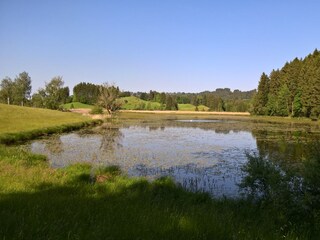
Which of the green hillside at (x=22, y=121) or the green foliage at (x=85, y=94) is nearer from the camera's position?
the green hillside at (x=22, y=121)

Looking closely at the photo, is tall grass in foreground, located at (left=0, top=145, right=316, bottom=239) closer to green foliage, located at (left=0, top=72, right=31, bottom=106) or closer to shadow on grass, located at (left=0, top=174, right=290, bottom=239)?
shadow on grass, located at (left=0, top=174, right=290, bottom=239)

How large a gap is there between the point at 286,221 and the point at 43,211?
6.67m

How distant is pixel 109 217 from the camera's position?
7535mm

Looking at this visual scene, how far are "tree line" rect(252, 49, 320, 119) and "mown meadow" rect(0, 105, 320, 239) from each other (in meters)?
75.5

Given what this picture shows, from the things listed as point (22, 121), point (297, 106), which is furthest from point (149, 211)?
point (297, 106)

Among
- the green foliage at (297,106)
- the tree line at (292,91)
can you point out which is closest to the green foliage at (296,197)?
the tree line at (292,91)

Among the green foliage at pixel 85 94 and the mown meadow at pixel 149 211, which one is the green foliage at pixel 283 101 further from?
the green foliage at pixel 85 94

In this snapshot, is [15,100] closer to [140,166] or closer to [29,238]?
[140,166]

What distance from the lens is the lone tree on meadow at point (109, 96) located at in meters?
102

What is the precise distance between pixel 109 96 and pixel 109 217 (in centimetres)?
9629

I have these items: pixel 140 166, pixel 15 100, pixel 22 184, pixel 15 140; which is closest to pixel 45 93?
pixel 15 100

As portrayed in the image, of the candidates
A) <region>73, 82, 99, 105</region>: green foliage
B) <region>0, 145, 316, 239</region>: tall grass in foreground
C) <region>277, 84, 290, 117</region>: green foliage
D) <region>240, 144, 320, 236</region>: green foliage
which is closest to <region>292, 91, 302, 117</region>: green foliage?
<region>277, 84, 290, 117</region>: green foliage

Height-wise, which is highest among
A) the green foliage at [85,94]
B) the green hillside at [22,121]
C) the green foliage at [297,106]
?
the green foliage at [85,94]

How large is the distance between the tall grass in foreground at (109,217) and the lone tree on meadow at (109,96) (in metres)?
90.4
